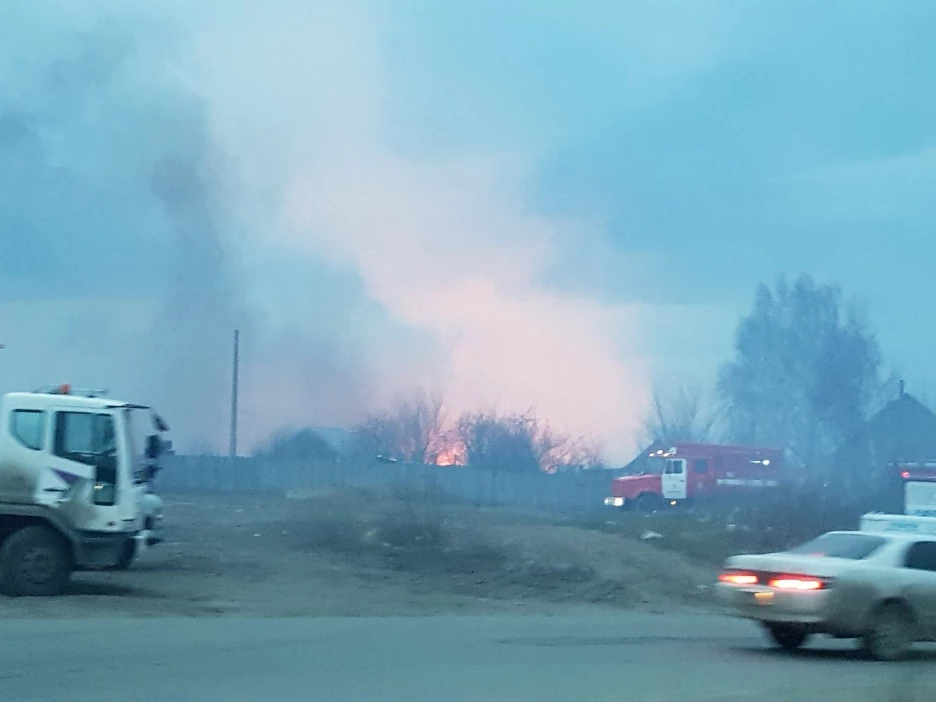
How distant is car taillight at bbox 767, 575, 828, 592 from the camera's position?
561 inches

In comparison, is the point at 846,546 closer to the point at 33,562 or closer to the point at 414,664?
the point at 414,664

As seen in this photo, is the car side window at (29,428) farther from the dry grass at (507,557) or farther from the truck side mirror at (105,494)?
the dry grass at (507,557)

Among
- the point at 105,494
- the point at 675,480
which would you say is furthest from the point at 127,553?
the point at 675,480

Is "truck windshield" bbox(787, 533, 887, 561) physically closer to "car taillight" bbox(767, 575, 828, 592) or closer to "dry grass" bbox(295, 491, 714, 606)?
"car taillight" bbox(767, 575, 828, 592)

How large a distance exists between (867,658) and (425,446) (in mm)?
73114

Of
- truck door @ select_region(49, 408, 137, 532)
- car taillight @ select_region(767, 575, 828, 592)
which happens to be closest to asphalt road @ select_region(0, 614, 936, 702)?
car taillight @ select_region(767, 575, 828, 592)

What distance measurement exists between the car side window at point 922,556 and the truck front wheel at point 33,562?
12.0 m

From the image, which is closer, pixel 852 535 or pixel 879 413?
pixel 852 535

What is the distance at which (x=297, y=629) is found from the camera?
1647cm

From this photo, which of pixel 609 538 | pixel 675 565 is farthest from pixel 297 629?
pixel 609 538

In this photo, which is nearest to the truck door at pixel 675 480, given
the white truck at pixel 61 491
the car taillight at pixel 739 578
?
the white truck at pixel 61 491

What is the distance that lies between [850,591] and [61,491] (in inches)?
449

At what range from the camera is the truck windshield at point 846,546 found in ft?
49.2

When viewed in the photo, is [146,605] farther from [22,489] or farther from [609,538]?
[609,538]
